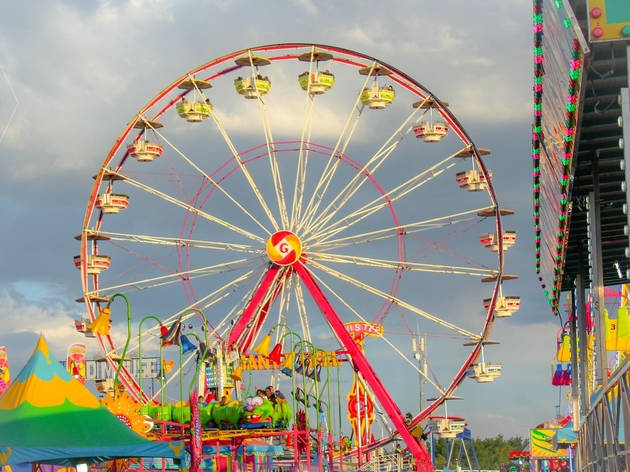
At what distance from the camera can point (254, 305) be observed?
40844 mm

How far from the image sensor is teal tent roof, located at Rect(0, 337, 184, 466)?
18.2 m

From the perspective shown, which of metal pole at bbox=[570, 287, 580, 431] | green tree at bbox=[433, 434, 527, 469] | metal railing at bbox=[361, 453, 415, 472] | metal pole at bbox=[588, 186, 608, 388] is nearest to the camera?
metal pole at bbox=[588, 186, 608, 388]

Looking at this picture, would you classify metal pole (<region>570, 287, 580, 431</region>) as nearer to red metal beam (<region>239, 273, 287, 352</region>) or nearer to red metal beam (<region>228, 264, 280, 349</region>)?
red metal beam (<region>228, 264, 280, 349</region>)

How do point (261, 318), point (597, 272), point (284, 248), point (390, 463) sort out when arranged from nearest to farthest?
point (597, 272) < point (284, 248) < point (261, 318) < point (390, 463)

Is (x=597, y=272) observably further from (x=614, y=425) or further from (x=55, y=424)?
(x=55, y=424)

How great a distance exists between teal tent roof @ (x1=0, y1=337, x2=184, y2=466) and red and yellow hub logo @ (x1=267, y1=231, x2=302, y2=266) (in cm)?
1996

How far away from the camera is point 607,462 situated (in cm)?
1558

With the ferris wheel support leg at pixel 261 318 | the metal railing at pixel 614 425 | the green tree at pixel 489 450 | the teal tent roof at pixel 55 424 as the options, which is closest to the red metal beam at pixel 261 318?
the ferris wheel support leg at pixel 261 318

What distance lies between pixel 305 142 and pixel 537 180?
70.4 ft

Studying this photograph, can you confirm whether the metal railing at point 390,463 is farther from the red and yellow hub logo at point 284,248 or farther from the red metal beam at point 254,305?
the red and yellow hub logo at point 284,248

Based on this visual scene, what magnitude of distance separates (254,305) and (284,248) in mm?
2067

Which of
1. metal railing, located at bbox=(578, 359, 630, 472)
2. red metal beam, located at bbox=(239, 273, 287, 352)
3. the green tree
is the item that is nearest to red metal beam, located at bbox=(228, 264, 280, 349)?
red metal beam, located at bbox=(239, 273, 287, 352)

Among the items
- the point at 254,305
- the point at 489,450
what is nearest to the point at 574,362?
the point at 254,305

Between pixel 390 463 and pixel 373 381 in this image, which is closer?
pixel 373 381
